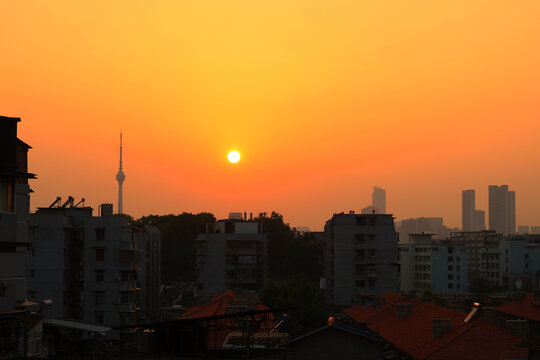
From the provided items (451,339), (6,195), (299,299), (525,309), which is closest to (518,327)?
(451,339)

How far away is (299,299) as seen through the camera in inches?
3290

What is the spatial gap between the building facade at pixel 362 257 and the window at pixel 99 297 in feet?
133

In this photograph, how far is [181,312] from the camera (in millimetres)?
75125

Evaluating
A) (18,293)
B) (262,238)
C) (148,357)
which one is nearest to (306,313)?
(262,238)

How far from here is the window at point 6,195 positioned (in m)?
25.5

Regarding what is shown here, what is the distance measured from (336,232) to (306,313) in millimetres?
31410

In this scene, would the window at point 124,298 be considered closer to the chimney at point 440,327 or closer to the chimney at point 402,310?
the chimney at point 402,310

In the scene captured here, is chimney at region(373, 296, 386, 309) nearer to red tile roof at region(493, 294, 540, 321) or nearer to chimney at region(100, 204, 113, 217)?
red tile roof at region(493, 294, 540, 321)

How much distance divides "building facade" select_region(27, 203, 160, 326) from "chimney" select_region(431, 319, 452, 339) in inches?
1768

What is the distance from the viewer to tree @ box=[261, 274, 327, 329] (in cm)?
8169

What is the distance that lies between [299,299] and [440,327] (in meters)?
39.9

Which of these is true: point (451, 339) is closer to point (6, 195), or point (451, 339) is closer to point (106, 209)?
point (6, 195)

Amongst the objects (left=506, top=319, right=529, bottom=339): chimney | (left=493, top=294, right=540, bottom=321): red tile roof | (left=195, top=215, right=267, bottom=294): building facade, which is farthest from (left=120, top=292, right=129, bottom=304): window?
(left=506, top=319, right=529, bottom=339): chimney

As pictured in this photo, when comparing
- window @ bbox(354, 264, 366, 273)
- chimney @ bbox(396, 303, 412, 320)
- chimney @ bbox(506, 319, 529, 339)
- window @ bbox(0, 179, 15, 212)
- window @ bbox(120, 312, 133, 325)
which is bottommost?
window @ bbox(120, 312, 133, 325)
